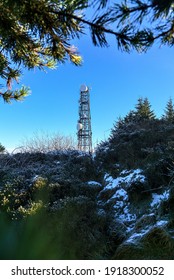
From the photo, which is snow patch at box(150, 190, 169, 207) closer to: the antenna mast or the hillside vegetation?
the hillside vegetation

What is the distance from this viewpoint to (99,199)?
690 cm

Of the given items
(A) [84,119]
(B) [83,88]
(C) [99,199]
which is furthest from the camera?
(A) [84,119]

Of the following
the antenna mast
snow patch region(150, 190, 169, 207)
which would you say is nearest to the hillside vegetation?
snow patch region(150, 190, 169, 207)

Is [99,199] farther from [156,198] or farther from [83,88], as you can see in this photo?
[83,88]

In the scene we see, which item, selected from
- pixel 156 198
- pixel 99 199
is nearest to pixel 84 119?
pixel 99 199

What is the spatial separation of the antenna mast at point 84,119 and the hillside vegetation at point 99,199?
6.58m

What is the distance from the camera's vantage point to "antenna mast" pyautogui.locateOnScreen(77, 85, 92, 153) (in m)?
17.6

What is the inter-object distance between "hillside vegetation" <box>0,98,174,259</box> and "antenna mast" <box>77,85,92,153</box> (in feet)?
21.6

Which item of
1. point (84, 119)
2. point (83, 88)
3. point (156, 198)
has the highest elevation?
point (83, 88)

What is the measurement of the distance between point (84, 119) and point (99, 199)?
1212 cm

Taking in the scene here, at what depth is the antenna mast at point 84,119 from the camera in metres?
17.6

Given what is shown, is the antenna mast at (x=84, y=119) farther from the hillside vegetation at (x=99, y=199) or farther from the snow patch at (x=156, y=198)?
the snow patch at (x=156, y=198)

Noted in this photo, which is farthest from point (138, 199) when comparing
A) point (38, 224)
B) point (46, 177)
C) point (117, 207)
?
point (38, 224)
